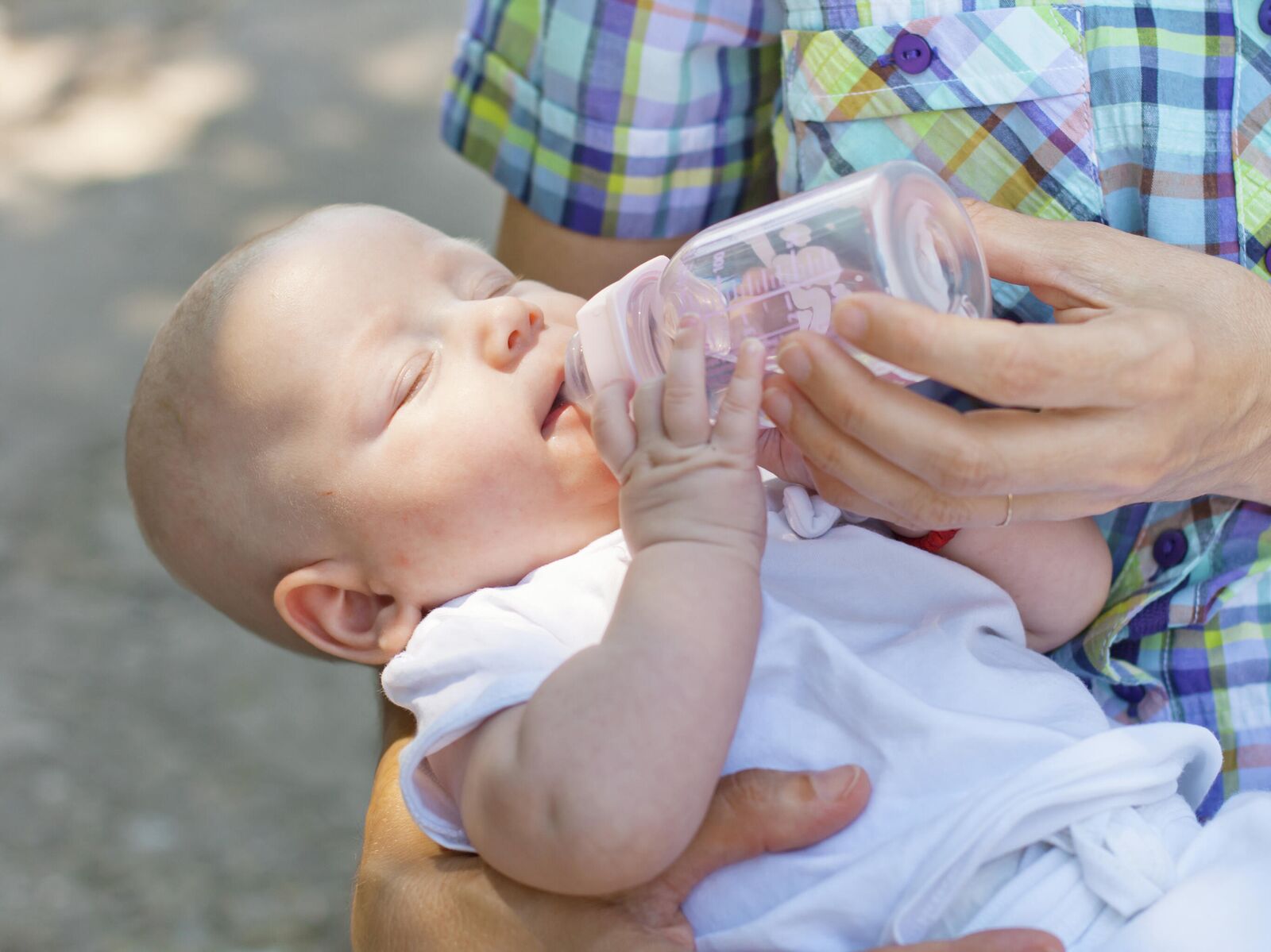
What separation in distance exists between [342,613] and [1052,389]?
0.89m

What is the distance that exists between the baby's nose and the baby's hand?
0.26m

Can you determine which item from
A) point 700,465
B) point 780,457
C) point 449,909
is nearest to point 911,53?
point 780,457

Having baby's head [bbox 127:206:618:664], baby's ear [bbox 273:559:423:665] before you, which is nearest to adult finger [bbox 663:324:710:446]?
baby's head [bbox 127:206:618:664]

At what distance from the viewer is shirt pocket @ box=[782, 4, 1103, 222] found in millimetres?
1491

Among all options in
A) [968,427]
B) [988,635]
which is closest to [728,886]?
[988,635]

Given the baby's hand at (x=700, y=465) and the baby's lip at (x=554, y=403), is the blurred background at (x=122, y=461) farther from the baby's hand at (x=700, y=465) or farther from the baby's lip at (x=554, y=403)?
the baby's hand at (x=700, y=465)

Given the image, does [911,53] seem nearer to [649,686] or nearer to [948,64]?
[948,64]

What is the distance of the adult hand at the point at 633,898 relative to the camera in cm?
124

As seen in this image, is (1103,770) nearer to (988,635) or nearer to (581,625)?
(988,635)

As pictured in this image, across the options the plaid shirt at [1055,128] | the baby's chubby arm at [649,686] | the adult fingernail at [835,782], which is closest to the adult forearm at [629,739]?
the baby's chubby arm at [649,686]

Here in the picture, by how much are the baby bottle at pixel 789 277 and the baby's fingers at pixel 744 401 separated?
0.09 metres

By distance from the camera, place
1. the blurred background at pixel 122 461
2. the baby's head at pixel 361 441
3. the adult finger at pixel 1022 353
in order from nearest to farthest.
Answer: the adult finger at pixel 1022 353 < the baby's head at pixel 361 441 < the blurred background at pixel 122 461

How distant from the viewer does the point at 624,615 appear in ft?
4.09

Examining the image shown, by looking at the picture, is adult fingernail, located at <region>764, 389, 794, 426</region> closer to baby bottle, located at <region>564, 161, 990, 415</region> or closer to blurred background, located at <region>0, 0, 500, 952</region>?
baby bottle, located at <region>564, 161, 990, 415</region>
